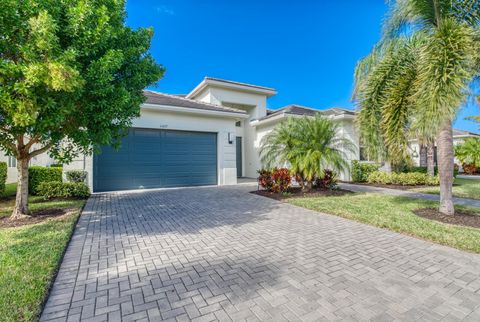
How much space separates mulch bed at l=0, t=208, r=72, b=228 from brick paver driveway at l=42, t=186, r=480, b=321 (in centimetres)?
112

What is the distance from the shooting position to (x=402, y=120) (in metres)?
6.24

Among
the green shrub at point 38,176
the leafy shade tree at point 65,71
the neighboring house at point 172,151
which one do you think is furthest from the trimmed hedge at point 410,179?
the green shrub at point 38,176

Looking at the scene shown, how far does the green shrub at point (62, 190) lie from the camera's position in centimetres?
811

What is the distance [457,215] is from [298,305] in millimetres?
6061

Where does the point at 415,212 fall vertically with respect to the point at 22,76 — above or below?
below

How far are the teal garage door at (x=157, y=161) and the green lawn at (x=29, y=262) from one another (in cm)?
451

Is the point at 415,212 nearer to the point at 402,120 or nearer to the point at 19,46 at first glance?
the point at 402,120

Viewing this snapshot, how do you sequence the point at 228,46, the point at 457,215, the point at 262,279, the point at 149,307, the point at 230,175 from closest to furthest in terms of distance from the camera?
1. the point at 149,307
2. the point at 262,279
3. the point at 457,215
4. the point at 230,175
5. the point at 228,46

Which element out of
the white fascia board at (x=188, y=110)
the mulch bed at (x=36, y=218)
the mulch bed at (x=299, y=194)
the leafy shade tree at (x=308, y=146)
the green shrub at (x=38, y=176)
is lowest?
the mulch bed at (x=36, y=218)

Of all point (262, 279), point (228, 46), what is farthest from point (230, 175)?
point (228, 46)

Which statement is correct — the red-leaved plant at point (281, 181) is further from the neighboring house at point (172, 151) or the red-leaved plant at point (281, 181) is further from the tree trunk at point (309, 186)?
the neighboring house at point (172, 151)

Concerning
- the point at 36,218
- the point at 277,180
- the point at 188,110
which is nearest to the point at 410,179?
the point at 277,180

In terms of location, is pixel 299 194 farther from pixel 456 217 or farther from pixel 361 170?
pixel 361 170

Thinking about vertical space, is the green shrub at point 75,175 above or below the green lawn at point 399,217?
above
